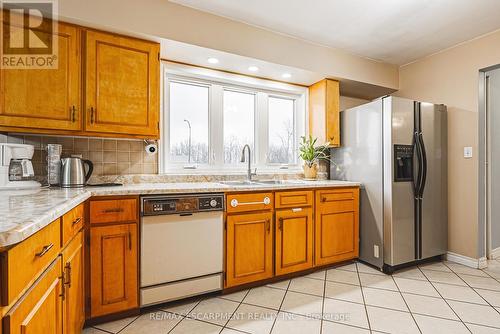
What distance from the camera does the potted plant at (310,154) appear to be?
3.13 m

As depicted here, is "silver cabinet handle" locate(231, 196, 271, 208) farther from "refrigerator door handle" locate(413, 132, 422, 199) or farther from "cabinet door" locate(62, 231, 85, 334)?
"refrigerator door handle" locate(413, 132, 422, 199)

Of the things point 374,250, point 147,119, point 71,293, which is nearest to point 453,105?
point 374,250

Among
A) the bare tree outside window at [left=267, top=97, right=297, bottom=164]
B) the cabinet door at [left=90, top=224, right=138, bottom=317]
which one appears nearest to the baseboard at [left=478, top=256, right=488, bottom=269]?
the bare tree outside window at [left=267, top=97, right=297, bottom=164]

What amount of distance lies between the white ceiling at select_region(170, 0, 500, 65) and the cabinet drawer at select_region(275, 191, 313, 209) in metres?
1.63

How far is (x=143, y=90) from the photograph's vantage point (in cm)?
210

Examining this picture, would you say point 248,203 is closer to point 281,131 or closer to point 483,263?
point 281,131

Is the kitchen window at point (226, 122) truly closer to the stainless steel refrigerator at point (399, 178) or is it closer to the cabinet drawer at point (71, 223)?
the stainless steel refrigerator at point (399, 178)

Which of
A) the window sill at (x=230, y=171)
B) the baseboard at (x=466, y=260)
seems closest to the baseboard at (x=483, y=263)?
the baseboard at (x=466, y=260)

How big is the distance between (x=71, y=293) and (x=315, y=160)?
2798 millimetres

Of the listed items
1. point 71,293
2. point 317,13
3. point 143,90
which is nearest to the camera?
point 71,293

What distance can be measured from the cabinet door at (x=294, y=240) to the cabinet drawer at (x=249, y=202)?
153 mm

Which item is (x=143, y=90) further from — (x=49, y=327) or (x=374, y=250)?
(x=374, y=250)

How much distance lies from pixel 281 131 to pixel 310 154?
19.4 inches

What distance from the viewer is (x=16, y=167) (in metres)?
1.77
